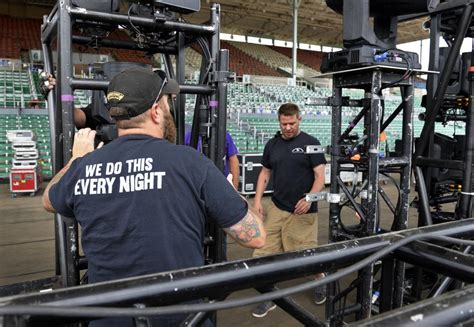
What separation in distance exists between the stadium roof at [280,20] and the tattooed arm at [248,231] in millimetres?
19770

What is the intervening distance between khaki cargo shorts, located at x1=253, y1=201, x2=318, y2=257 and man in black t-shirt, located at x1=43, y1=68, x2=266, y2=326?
239 cm

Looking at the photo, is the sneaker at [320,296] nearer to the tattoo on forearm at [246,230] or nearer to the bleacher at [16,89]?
the tattoo on forearm at [246,230]

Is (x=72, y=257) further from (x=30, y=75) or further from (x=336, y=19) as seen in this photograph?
(x=336, y=19)

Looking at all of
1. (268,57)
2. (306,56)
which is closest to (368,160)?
(268,57)

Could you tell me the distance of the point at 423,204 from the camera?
333cm

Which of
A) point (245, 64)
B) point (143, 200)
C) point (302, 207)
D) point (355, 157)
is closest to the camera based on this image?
point (143, 200)

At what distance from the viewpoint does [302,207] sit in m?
3.74

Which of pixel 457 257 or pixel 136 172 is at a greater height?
pixel 136 172

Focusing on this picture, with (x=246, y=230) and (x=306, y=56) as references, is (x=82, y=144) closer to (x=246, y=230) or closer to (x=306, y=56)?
(x=246, y=230)

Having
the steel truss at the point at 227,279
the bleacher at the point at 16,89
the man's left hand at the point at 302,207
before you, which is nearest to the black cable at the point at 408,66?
the man's left hand at the point at 302,207

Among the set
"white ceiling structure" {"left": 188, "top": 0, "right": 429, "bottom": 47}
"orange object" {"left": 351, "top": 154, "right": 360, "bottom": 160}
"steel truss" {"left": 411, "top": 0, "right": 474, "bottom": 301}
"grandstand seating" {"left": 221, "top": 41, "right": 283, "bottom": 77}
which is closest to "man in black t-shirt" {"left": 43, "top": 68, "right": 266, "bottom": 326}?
"orange object" {"left": 351, "top": 154, "right": 360, "bottom": 160}

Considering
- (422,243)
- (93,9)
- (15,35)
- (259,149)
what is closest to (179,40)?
(93,9)

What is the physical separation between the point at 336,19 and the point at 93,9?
85.6 feet

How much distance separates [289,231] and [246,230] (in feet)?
8.11
